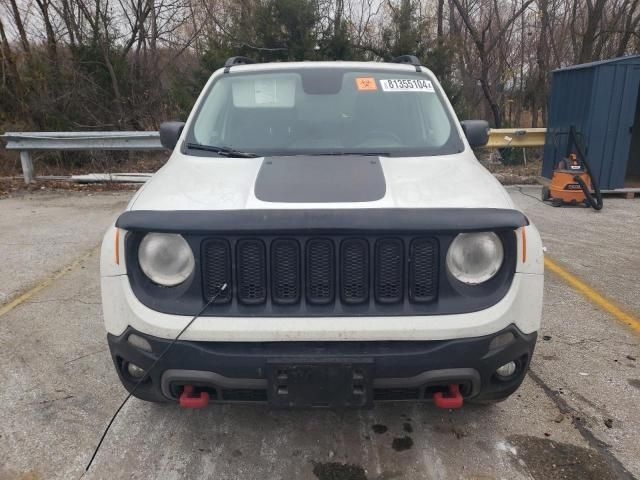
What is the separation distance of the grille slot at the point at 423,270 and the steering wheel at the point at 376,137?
1198 millimetres

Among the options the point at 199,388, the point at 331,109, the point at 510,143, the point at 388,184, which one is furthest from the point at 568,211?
the point at 199,388

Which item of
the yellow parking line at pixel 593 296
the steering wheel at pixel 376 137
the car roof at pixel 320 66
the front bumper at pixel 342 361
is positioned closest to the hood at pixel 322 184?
the steering wheel at pixel 376 137

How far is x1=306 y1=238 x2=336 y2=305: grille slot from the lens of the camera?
218 centimetres

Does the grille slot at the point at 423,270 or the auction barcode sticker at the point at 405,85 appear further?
the auction barcode sticker at the point at 405,85

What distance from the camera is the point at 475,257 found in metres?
2.23

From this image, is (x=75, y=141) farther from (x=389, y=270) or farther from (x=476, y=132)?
(x=389, y=270)

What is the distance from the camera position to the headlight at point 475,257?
2215mm

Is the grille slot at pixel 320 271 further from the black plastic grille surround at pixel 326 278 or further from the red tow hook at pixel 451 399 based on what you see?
the red tow hook at pixel 451 399

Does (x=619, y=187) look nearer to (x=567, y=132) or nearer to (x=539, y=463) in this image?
(x=567, y=132)

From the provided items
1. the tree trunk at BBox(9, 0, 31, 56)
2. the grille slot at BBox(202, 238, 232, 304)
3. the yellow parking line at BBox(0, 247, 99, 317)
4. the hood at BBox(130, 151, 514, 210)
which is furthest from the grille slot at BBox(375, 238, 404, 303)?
the tree trunk at BBox(9, 0, 31, 56)

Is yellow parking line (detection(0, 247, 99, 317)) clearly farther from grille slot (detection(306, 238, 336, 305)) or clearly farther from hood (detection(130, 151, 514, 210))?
grille slot (detection(306, 238, 336, 305))

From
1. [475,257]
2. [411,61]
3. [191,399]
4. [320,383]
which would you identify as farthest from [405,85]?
[191,399]

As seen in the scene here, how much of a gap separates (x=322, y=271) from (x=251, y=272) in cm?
31

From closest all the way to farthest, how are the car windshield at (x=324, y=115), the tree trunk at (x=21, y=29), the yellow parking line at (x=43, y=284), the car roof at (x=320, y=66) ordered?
the car windshield at (x=324, y=115)
the car roof at (x=320, y=66)
the yellow parking line at (x=43, y=284)
the tree trunk at (x=21, y=29)
